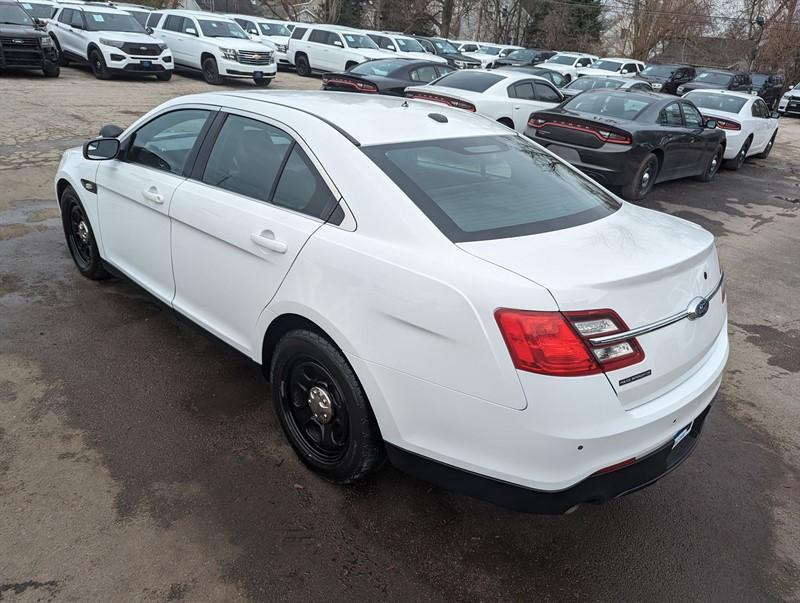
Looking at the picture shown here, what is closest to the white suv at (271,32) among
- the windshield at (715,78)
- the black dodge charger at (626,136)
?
the windshield at (715,78)

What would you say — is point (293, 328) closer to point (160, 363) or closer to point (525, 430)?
point (525, 430)

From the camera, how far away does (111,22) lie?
1622 centimetres

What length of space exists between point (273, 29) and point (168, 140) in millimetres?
23952

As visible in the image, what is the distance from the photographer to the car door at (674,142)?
907cm

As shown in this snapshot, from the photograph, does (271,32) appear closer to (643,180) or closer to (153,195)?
(643,180)

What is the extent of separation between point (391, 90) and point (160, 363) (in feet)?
33.8

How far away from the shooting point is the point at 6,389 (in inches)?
137

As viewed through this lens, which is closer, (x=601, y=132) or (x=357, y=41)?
(x=601, y=132)

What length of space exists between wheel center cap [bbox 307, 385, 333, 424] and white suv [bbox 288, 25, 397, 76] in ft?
59.8

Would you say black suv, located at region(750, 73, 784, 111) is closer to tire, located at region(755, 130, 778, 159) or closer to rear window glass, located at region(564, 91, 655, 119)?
tire, located at region(755, 130, 778, 159)

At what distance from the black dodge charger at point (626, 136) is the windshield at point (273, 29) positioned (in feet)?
61.9

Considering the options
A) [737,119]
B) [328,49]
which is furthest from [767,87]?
[328,49]

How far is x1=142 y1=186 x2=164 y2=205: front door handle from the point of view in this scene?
356 cm

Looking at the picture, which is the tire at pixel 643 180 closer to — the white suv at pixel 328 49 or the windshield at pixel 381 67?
the windshield at pixel 381 67
